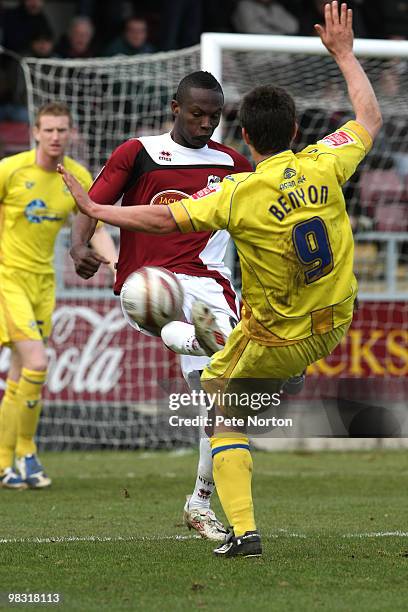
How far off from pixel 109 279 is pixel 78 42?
14.2ft

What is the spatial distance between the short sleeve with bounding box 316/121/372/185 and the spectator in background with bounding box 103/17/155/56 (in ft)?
34.9

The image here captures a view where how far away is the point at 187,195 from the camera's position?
6945 millimetres

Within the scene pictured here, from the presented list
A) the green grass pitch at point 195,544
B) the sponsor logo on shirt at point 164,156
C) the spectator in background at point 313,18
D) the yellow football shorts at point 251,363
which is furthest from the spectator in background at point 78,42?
the yellow football shorts at point 251,363

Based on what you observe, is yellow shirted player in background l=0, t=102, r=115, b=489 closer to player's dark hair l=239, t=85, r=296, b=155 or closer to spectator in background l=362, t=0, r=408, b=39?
player's dark hair l=239, t=85, r=296, b=155

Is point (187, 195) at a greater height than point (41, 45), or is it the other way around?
point (41, 45)

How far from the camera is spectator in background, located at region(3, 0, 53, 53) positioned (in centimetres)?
1647

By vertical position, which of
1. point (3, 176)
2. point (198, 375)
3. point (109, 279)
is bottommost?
point (109, 279)

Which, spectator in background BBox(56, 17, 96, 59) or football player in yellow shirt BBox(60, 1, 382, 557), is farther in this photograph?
spectator in background BBox(56, 17, 96, 59)

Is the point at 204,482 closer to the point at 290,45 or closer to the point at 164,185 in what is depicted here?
the point at 164,185

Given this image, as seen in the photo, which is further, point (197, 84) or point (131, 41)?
point (131, 41)

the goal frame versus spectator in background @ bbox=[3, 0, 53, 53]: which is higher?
spectator in background @ bbox=[3, 0, 53, 53]

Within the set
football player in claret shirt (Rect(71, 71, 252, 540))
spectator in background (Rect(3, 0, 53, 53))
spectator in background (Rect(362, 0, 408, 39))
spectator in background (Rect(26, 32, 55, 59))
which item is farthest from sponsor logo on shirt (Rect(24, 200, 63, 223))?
spectator in background (Rect(362, 0, 408, 39))

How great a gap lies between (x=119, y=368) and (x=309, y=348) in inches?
280

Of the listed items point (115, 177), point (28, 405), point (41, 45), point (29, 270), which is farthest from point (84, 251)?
point (41, 45)
